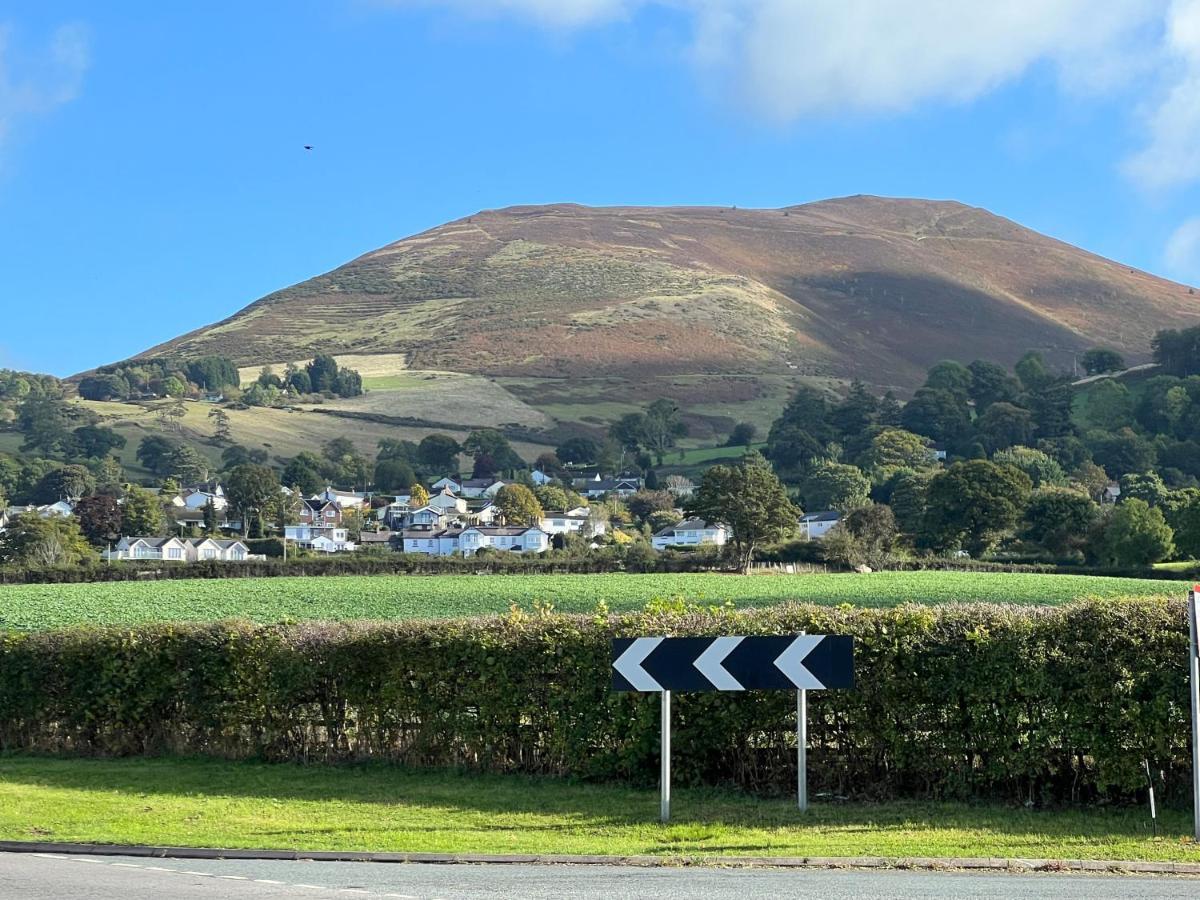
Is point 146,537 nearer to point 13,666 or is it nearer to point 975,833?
point 13,666

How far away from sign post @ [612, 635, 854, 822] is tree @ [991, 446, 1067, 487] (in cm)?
15516

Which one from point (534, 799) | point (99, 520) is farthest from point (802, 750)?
point (99, 520)

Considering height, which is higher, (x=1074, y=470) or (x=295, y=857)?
(x=1074, y=470)

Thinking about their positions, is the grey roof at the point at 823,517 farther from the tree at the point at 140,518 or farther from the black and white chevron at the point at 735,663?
the black and white chevron at the point at 735,663

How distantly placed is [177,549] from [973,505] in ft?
262

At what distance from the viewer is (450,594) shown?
A: 5791cm

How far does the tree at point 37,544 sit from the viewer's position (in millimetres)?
107312

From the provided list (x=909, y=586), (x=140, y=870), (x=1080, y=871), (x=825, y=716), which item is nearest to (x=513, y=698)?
(x=825, y=716)

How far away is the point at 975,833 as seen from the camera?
13.8 metres

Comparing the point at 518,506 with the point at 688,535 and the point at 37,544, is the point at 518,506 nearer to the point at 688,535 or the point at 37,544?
the point at 688,535

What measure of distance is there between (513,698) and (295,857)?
14.8 feet

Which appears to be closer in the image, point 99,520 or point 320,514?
point 99,520

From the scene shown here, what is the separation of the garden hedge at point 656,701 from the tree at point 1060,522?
97621 millimetres

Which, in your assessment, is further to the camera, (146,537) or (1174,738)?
(146,537)
